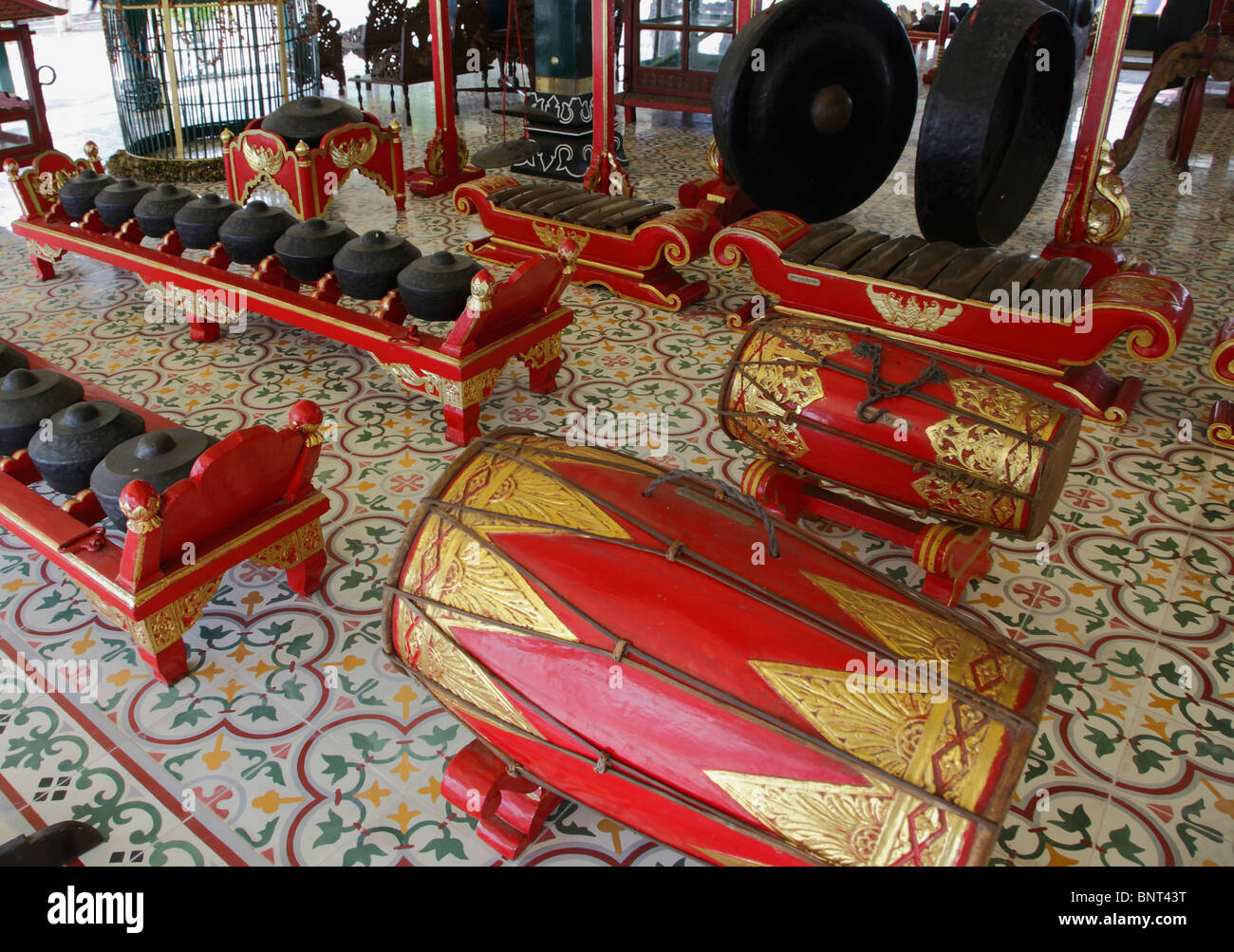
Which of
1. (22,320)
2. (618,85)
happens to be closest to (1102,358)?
(22,320)

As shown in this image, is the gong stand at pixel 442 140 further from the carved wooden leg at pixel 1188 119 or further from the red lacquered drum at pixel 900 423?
the carved wooden leg at pixel 1188 119

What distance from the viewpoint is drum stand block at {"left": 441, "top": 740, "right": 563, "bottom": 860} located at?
1333 mm

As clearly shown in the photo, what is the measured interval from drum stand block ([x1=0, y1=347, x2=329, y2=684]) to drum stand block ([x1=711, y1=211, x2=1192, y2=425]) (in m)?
1.68

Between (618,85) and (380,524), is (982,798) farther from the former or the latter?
(618,85)

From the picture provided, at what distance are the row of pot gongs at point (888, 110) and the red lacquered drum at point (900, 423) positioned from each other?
1.31 m

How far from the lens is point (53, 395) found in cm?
184

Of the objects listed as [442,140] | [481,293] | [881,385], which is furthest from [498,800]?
[442,140]

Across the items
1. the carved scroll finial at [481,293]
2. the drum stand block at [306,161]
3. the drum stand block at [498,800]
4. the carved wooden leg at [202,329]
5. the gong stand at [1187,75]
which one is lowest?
the drum stand block at [498,800]

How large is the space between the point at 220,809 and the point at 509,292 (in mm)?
1430

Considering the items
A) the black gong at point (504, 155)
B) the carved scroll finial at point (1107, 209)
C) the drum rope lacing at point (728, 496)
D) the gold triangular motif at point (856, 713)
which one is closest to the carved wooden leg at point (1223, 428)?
the carved scroll finial at point (1107, 209)

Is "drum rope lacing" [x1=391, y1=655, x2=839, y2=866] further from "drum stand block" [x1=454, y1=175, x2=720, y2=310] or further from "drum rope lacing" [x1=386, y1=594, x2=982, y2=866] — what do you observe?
"drum stand block" [x1=454, y1=175, x2=720, y2=310]

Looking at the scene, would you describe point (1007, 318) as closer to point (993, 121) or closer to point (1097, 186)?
point (993, 121)

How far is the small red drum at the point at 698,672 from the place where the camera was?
1.03 m

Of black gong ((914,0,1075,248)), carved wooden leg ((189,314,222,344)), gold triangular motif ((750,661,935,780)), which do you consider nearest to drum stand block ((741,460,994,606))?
gold triangular motif ((750,661,935,780))
